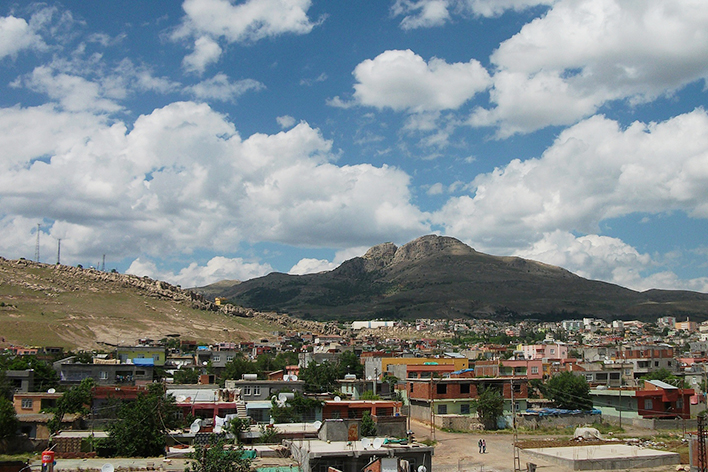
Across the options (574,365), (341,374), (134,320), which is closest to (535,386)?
(574,365)

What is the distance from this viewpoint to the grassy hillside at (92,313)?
11662 centimetres

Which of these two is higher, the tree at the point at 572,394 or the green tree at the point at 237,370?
the green tree at the point at 237,370

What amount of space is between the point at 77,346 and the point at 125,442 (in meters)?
82.0

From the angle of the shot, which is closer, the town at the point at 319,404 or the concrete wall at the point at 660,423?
the town at the point at 319,404

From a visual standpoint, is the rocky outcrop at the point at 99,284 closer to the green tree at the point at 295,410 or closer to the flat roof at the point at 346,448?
the green tree at the point at 295,410

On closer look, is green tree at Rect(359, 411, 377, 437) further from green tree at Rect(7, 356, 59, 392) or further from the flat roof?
green tree at Rect(7, 356, 59, 392)

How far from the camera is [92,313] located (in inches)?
5458

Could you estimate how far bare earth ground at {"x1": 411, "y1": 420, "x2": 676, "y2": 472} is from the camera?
126 ft

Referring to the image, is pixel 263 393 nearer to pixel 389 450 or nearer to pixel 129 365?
pixel 129 365

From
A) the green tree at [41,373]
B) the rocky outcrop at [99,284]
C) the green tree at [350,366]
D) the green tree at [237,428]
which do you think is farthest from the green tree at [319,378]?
the rocky outcrop at [99,284]

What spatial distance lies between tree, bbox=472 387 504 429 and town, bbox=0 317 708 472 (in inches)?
3.8

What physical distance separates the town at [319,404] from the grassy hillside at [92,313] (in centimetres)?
2574

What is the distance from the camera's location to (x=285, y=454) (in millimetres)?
33562

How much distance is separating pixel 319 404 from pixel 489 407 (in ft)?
51.1
